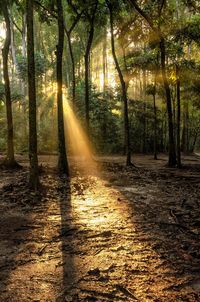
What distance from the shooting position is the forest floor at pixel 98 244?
4.21m

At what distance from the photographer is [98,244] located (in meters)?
5.83

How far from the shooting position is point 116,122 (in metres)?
30.4

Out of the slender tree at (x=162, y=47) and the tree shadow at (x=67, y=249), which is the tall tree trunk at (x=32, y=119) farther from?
the slender tree at (x=162, y=47)

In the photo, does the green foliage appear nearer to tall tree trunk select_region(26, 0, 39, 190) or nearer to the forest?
the forest

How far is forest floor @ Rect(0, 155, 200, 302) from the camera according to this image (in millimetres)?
4215

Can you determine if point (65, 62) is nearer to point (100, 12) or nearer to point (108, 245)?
point (100, 12)

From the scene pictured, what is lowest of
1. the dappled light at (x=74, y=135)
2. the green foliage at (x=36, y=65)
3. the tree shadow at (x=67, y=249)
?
the tree shadow at (x=67, y=249)

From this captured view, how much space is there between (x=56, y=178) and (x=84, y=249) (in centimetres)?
713

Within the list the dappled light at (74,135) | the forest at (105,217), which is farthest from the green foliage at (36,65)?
the forest at (105,217)

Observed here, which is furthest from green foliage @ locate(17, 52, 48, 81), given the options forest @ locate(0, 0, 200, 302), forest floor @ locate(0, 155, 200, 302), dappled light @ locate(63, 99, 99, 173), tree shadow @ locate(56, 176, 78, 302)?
tree shadow @ locate(56, 176, 78, 302)

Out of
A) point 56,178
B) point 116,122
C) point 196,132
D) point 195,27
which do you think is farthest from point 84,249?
point 196,132

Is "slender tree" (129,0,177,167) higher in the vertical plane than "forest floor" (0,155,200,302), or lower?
higher

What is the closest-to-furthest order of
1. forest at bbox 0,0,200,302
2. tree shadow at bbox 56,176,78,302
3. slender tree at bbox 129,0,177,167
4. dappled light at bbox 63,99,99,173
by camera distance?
1. tree shadow at bbox 56,176,78,302
2. forest at bbox 0,0,200,302
3. slender tree at bbox 129,0,177,167
4. dappled light at bbox 63,99,99,173

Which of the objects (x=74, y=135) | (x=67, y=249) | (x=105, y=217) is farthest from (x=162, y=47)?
(x=67, y=249)
